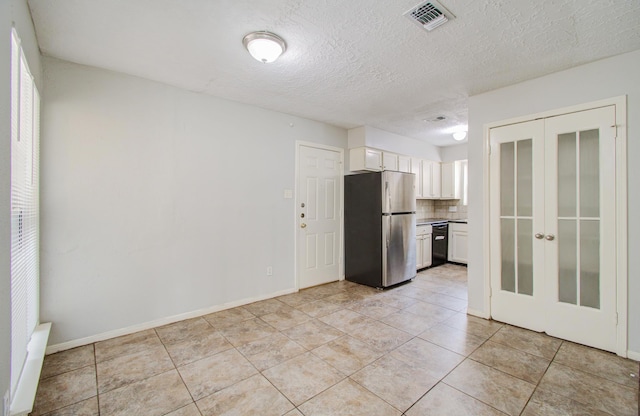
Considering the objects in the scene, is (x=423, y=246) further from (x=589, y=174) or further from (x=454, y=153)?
(x=589, y=174)

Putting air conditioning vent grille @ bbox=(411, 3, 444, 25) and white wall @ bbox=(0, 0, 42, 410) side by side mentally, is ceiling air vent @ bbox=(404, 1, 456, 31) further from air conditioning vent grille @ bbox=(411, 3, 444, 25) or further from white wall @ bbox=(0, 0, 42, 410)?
white wall @ bbox=(0, 0, 42, 410)

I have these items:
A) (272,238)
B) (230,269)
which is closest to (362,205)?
(272,238)

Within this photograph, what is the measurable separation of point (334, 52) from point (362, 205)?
2467mm

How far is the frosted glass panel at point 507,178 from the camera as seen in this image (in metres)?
2.96

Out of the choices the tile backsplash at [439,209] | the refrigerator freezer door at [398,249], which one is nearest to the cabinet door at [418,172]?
the tile backsplash at [439,209]

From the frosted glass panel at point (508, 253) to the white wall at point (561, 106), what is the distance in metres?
0.20

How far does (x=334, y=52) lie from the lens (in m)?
2.34

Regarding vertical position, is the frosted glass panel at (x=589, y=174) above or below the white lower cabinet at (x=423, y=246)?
above

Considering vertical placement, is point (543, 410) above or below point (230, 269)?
below

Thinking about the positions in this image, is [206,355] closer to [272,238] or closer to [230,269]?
[230,269]

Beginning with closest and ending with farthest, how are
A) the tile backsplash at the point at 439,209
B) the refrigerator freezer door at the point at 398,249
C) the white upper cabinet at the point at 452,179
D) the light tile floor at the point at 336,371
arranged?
the light tile floor at the point at 336,371 → the refrigerator freezer door at the point at 398,249 → the white upper cabinet at the point at 452,179 → the tile backsplash at the point at 439,209

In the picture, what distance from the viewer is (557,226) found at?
2.67 m

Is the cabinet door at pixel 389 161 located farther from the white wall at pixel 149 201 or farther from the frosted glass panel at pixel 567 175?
the frosted glass panel at pixel 567 175

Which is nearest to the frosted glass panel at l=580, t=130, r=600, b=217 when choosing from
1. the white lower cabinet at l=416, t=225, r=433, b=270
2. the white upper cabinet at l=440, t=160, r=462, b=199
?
the white lower cabinet at l=416, t=225, r=433, b=270
